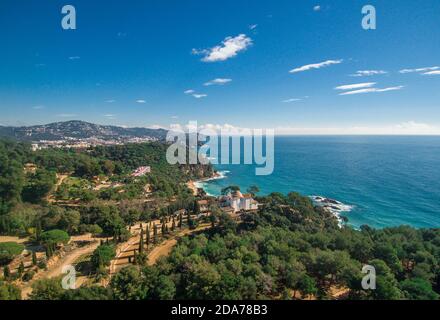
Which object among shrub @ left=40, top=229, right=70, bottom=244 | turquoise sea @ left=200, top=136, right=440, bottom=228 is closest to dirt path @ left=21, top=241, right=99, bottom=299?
shrub @ left=40, top=229, right=70, bottom=244

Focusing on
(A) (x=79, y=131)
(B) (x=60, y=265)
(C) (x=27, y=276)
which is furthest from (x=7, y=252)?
(A) (x=79, y=131)

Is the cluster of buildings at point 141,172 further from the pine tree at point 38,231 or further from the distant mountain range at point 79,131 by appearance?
the distant mountain range at point 79,131

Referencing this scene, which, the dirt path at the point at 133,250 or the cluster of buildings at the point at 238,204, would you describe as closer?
the dirt path at the point at 133,250

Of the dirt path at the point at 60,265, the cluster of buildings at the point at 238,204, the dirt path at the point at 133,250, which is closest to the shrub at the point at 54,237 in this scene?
the dirt path at the point at 60,265

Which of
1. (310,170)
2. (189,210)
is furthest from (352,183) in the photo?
(189,210)

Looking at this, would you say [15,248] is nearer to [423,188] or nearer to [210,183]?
[210,183]

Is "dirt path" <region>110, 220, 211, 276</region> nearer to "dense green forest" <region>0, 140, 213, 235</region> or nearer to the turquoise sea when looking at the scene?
"dense green forest" <region>0, 140, 213, 235</region>

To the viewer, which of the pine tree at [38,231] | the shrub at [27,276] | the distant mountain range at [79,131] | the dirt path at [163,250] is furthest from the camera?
the distant mountain range at [79,131]

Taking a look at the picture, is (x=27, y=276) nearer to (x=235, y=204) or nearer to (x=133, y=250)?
(x=133, y=250)
